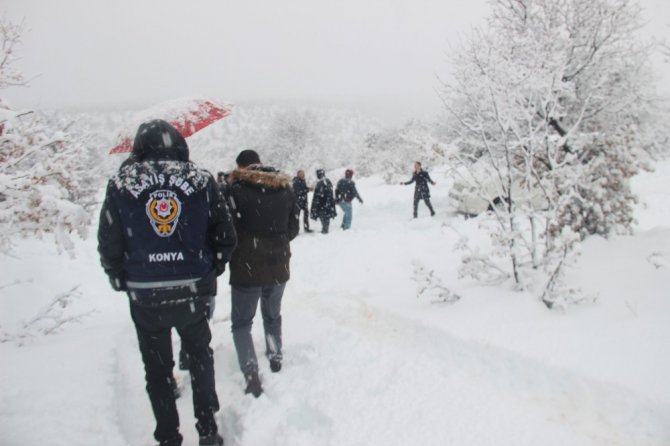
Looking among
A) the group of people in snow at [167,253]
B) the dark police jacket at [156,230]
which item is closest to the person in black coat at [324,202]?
the group of people in snow at [167,253]

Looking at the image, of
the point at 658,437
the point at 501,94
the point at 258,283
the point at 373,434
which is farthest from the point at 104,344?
the point at 501,94

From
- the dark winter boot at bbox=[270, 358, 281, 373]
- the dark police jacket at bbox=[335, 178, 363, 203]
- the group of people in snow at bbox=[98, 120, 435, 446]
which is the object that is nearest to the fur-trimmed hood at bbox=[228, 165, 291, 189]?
the group of people in snow at bbox=[98, 120, 435, 446]

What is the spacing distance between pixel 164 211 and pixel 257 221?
980 mm

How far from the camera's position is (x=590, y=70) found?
9.07m

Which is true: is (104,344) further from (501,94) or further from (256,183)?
(501,94)

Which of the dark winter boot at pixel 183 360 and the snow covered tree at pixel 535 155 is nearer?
the dark winter boot at pixel 183 360

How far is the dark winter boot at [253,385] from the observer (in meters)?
3.32

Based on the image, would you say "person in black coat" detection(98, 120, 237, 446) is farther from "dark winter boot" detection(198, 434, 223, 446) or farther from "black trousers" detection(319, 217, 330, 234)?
"black trousers" detection(319, 217, 330, 234)

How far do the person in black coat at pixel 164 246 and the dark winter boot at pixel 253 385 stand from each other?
2.01 feet

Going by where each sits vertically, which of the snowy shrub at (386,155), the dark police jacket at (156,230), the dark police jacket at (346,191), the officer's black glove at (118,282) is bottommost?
the snowy shrub at (386,155)

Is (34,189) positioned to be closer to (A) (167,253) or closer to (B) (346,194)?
(A) (167,253)

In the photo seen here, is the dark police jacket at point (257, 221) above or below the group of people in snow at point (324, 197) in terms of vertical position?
above

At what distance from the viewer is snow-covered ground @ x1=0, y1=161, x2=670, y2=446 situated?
263cm

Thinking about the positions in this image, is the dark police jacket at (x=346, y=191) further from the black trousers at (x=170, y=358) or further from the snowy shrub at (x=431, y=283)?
the black trousers at (x=170, y=358)
